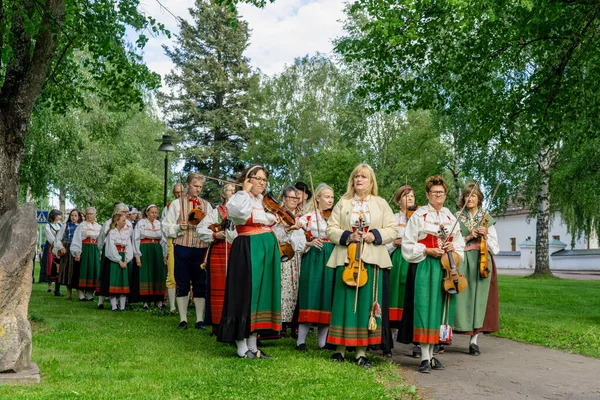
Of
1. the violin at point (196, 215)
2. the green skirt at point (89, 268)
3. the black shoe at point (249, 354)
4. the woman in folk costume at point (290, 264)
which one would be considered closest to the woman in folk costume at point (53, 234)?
the green skirt at point (89, 268)

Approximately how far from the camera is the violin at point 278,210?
8.21 metres

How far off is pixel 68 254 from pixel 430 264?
11617mm

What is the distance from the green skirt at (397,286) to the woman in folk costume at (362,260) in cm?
183

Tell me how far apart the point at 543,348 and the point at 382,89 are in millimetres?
8823

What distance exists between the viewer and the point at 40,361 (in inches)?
294

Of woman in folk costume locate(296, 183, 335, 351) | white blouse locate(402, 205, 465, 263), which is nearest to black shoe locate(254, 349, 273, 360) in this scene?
woman in folk costume locate(296, 183, 335, 351)

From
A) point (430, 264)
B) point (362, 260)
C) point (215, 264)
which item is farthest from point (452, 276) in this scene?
point (215, 264)

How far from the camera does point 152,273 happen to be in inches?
571

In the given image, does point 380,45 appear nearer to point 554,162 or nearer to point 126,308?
point 126,308

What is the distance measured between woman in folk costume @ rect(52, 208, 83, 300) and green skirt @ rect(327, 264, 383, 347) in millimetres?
10671

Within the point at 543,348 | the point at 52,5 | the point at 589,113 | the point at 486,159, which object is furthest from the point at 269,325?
the point at 486,159

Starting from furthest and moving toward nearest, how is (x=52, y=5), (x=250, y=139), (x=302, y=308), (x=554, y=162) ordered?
(x=250, y=139)
(x=554, y=162)
(x=52, y=5)
(x=302, y=308)

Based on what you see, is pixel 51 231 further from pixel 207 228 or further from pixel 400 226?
pixel 400 226

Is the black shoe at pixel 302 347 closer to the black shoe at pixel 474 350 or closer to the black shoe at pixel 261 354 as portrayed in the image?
the black shoe at pixel 261 354
